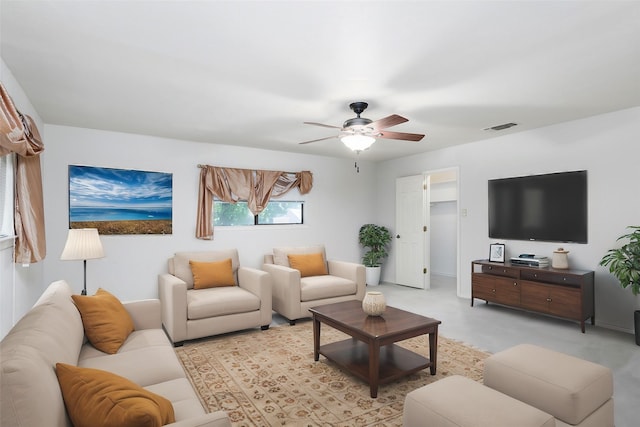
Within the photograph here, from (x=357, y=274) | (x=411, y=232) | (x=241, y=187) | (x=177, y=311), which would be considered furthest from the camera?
(x=411, y=232)

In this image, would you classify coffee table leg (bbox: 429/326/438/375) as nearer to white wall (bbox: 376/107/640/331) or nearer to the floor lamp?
white wall (bbox: 376/107/640/331)

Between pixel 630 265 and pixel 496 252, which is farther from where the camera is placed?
pixel 496 252

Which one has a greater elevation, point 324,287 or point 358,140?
point 358,140

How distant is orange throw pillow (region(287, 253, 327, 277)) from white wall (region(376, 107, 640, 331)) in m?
2.28

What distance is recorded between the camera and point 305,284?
4461mm

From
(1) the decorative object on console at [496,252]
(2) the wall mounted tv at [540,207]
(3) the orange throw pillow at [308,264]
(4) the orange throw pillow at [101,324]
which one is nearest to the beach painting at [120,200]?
(3) the orange throw pillow at [308,264]

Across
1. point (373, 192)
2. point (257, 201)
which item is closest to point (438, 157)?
point (373, 192)

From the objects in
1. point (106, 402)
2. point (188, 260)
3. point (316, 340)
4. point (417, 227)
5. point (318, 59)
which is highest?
point (318, 59)

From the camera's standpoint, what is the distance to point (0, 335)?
2502 millimetres

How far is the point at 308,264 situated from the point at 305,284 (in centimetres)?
54

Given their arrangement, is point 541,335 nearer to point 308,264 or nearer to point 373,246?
point 308,264

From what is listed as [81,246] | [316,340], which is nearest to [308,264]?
[316,340]

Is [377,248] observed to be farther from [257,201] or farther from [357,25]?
[357,25]

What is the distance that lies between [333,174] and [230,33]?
14.3 ft
